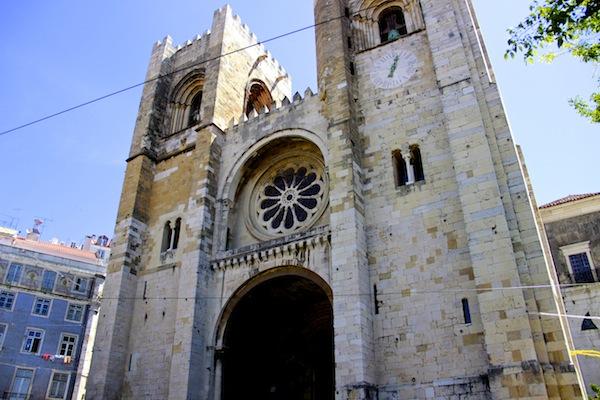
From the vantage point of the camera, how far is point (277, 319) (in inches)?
583

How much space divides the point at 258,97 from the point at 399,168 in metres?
9.51

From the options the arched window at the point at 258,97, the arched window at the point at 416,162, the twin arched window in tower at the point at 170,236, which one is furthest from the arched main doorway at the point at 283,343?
the arched window at the point at 258,97

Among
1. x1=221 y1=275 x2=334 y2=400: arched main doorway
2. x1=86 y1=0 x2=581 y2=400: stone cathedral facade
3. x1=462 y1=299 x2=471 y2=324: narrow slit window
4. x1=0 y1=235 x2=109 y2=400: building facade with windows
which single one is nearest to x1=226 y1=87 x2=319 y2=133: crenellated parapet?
x1=86 y1=0 x2=581 y2=400: stone cathedral facade

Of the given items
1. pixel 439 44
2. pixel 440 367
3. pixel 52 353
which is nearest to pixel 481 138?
pixel 439 44

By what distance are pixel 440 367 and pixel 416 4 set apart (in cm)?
1036

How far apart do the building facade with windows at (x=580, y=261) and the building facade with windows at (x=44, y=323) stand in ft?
66.7

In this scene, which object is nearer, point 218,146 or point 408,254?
point 408,254

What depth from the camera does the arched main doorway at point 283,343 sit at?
44.2ft

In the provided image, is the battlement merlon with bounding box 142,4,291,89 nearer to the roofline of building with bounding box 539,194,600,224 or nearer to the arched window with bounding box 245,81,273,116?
the arched window with bounding box 245,81,273,116

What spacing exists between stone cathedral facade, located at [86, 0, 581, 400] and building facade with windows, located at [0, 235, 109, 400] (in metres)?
10.5

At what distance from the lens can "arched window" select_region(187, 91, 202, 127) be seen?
734 inches

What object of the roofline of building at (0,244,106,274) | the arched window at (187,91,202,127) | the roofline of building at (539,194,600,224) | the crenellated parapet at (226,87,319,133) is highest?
the arched window at (187,91,202,127)

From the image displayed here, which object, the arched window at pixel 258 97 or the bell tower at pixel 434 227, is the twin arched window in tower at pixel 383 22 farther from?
the arched window at pixel 258 97

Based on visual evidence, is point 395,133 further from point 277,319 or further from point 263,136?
point 277,319
